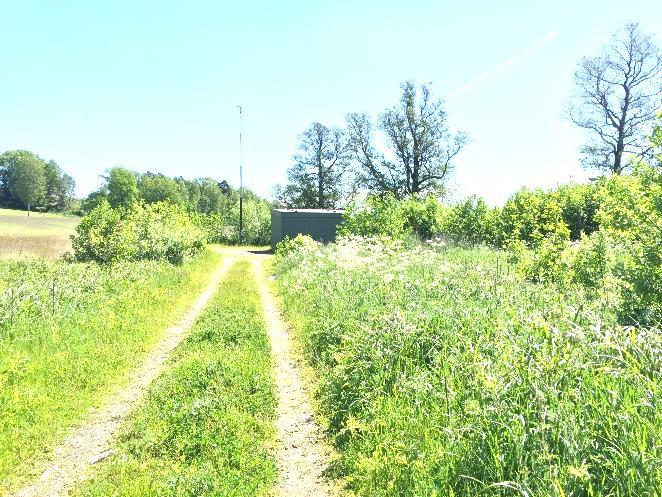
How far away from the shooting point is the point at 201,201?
4943 inches

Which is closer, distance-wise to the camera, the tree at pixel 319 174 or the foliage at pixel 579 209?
the foliage at pixel 579 209

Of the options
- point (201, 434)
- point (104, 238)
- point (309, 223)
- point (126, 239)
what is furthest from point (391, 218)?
point (201, 434)

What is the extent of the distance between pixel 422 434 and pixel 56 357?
673 centimetres

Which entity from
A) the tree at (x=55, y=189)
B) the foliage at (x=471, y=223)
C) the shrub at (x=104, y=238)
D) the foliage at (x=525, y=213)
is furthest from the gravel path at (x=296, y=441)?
the tree at (x=55, y=189)

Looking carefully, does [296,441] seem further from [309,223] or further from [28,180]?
[28,180]

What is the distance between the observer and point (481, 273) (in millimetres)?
9672

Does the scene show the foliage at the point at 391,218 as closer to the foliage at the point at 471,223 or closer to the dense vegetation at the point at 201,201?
the foliage at the point at 471,223

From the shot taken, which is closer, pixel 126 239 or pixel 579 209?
pixel 126 239

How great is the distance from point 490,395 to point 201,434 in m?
3.48

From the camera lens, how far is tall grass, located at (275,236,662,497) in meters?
3.33

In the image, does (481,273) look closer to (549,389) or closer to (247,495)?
(549,389)

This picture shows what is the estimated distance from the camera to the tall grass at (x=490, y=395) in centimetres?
333

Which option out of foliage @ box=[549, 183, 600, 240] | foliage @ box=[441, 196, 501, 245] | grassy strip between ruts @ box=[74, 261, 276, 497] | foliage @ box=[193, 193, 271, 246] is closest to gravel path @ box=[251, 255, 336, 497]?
grassy strip between ruts @ box=[74, 261, 276, 497]

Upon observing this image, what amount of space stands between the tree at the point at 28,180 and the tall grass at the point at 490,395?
113280 millimetres
